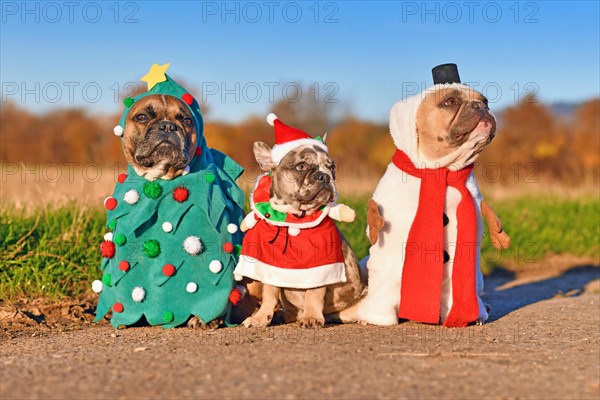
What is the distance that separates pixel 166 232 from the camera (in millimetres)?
5184

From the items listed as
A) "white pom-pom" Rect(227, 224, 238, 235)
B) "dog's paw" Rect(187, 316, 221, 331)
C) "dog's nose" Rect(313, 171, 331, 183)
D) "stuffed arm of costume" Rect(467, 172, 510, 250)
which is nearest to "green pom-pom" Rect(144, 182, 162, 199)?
"white pom-pom" Rect(227, 224, 238, 235)

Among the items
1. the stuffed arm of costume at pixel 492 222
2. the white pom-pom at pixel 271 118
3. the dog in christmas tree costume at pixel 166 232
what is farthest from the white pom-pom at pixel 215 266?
the stuffed arm of costume at pixel 492 222

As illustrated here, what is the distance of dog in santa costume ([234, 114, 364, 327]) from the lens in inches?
197

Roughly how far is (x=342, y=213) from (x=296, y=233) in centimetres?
34

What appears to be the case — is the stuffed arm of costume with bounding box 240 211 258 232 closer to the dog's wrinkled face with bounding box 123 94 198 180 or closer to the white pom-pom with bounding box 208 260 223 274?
the white pom-pom with bounding box 208 260 223 274

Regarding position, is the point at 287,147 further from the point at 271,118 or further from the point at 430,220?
the point at 430,220

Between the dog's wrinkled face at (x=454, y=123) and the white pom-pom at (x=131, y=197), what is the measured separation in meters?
1.98

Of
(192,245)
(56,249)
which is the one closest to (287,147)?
(192,245)

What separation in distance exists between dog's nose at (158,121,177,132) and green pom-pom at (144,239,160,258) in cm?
77

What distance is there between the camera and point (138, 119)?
5176mm

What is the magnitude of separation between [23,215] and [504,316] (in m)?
4.52

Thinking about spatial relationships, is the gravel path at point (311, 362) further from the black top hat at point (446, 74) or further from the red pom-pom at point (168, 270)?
the black top hat at point (446, 74)

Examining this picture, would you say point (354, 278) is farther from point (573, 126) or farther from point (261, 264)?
point (573, 126)

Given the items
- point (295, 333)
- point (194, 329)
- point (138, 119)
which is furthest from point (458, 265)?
Result: point (138, 119)
